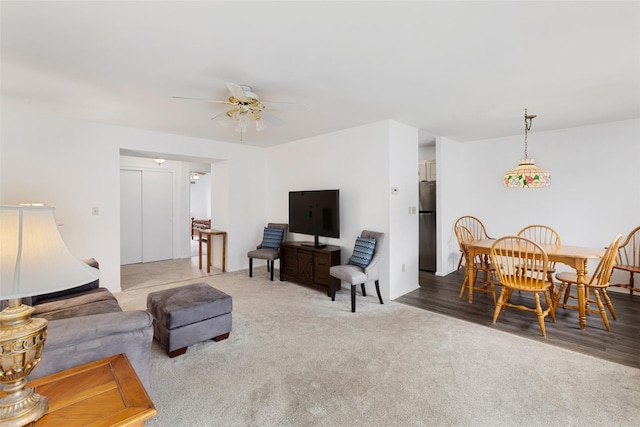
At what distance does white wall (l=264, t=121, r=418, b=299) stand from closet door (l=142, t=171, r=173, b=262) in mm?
3596

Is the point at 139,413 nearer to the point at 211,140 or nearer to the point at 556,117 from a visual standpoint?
the point at 211,140

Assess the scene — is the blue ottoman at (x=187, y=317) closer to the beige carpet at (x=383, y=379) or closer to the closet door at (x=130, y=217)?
the beige carpet at (x=383, y=379)

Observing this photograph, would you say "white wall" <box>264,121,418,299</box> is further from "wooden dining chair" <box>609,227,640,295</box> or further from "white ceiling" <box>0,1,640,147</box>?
"wooden dining chair" <box>609,227,640,295</box>

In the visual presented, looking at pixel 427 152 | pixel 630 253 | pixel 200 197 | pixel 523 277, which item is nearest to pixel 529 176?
pixel 523 277

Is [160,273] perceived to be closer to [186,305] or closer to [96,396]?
[186,305]

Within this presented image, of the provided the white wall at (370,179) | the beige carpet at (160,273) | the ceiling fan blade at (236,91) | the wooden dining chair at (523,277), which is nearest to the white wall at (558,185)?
the white wall at (370,179)

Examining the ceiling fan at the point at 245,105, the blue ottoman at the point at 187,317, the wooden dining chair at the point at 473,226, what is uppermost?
the ceiling fan at the point at 245,105

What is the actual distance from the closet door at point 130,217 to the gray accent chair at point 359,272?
4.79 m

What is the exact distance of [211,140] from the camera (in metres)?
5.18

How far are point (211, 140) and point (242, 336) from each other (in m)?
3.54

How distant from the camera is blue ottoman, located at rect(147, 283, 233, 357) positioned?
97.9 inches

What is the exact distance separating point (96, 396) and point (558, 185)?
19.2 feet

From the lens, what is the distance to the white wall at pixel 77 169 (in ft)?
11.7

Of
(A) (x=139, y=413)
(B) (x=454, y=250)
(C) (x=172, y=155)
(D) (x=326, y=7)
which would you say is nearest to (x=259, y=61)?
(D) (x=326, y=7)
